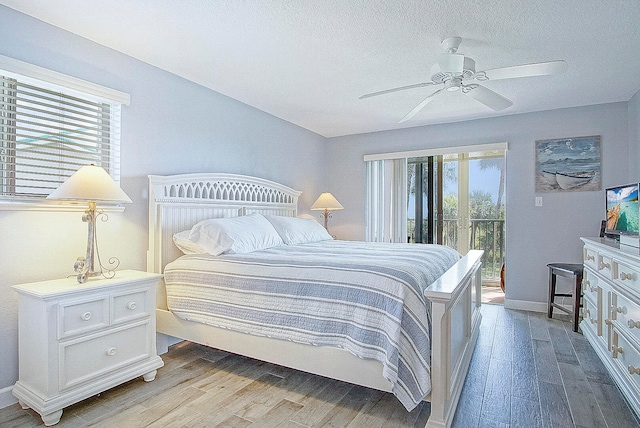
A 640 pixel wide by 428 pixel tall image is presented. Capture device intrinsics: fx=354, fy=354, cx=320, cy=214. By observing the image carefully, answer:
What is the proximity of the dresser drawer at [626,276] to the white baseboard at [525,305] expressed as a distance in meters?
1.85

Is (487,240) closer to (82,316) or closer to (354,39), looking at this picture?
(354,39)

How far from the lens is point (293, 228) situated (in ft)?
11.7

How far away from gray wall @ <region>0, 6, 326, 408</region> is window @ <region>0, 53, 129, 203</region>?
0.30 feet

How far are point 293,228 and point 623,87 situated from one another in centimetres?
336

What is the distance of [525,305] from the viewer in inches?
161

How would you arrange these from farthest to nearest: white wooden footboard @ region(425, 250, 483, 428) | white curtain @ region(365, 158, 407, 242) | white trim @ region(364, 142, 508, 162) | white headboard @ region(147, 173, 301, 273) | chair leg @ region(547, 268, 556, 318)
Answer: white curtain @ region(365, 158, 407, 242) < white trim @ region(364, 142, 508, 162) < chair leg @ region(547, 268, 556, 318) < white headboard @ region(147, 173, 301, 273) < white wooden footboard @ region(425, 250, 483, 428)

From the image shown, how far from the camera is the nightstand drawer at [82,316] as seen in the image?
1.88m

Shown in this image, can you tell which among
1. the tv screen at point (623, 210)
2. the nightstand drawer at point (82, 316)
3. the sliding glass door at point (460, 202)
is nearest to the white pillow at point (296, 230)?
the nightstand drawer at point (82, 316)

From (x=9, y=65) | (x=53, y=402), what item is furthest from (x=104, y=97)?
(x=53, y=402)

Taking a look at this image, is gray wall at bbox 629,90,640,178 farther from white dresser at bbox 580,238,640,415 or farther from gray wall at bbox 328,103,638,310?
white dresser at bbox 580,238,640,415

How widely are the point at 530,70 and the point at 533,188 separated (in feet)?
7.66

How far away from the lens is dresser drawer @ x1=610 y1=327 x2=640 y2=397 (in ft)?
6.36

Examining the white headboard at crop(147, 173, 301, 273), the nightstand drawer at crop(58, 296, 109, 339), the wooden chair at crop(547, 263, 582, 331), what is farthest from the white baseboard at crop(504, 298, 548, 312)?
the nightstand drawer at crop(58, 296, 109, 339)

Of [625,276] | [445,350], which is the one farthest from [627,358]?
[445,350]
